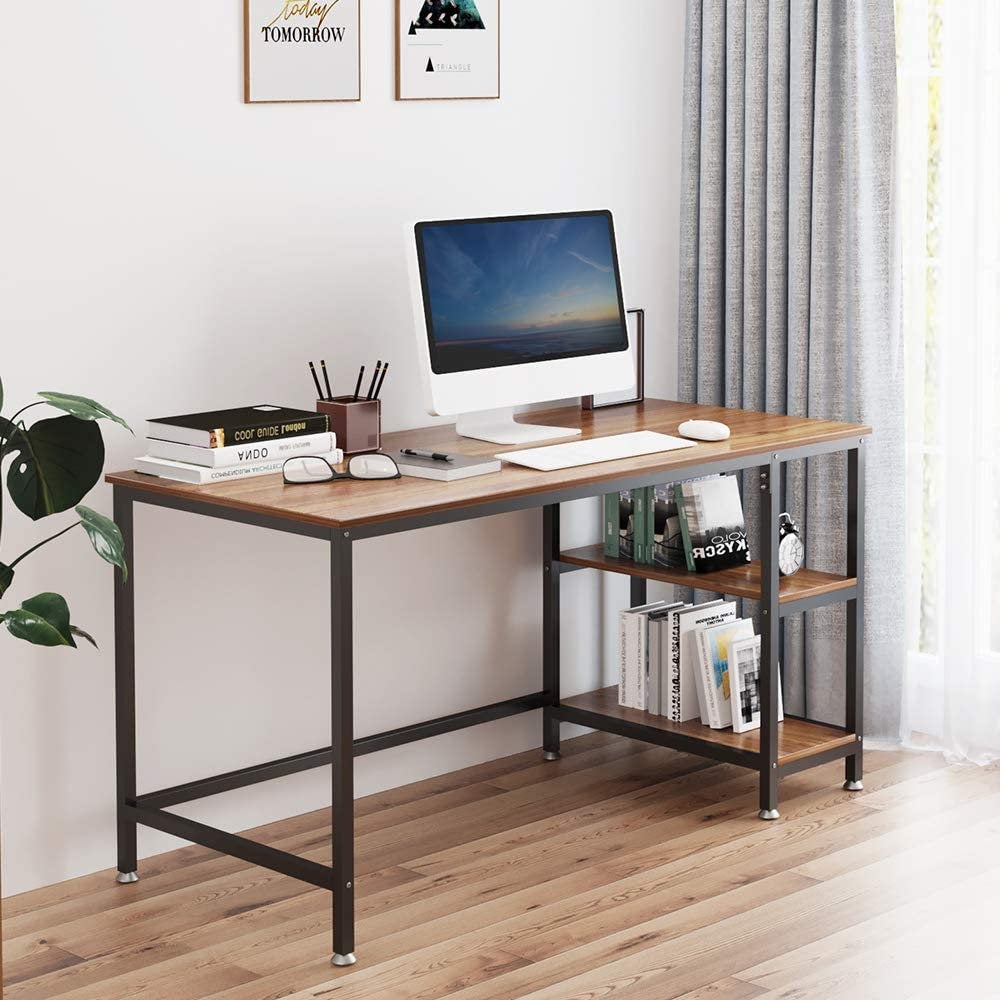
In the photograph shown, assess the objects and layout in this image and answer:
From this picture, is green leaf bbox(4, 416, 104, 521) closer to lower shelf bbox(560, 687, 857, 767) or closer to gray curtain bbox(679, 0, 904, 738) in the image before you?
lower shelf bbox(560, 687, 857, 767)

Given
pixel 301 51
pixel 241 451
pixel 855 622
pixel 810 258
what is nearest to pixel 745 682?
pixel 855 622

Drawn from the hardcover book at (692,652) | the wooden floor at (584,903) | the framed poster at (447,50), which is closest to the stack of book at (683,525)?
the hardcover book at (692,652)

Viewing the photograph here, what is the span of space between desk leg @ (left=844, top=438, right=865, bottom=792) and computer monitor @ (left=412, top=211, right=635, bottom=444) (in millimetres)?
519

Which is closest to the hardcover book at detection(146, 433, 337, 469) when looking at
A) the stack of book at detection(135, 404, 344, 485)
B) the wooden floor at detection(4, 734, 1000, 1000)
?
the stack of book at detection(135, 404, 344, 485)

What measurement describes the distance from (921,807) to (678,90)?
5.67 feet

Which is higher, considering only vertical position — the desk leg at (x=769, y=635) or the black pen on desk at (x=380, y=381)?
the black pen on desk at (x=380, y=381)

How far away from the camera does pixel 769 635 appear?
10.7 ft

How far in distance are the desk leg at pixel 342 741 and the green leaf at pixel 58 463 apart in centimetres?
39

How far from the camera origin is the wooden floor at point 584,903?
2605 mm

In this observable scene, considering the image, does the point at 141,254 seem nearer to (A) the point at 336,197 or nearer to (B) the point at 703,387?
(A) the point at 336,197

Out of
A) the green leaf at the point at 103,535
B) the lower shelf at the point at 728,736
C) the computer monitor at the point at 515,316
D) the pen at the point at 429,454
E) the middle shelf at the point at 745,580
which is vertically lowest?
the lower shelf at the point at 728,736

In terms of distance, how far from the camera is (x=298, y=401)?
3.26 metres

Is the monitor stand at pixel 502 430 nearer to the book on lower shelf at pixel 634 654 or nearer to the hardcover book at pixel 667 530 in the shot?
the hardcover book at pixel 667 530

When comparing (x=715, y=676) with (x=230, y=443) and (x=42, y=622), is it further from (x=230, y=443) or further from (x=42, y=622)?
(x=42, y=622)
